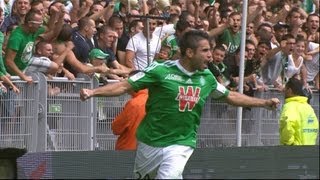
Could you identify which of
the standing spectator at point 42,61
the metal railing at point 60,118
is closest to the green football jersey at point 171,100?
the metal railing at point 60,118

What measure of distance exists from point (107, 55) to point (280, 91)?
303cm

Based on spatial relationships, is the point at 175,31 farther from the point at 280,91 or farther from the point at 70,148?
the point at 70,148

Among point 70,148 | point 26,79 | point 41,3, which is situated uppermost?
point 41,3

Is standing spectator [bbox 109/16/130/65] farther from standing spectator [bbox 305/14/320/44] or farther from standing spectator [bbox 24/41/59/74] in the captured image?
standing spectator [bbox 305/14/320/44]

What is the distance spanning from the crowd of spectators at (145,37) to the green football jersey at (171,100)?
3.59 m

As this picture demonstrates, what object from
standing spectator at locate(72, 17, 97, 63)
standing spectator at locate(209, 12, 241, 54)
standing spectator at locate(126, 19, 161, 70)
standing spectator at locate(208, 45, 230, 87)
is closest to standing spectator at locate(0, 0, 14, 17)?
standing spectator at locate(72, 17, 97, 63)

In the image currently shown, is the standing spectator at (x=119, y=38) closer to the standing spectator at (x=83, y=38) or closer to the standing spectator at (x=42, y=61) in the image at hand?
the standing spectator at (x=83, y=38)

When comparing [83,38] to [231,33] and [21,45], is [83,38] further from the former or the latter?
[231,33]

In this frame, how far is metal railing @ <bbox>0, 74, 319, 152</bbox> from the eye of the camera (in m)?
13.5

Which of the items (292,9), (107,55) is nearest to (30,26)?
(107,55)

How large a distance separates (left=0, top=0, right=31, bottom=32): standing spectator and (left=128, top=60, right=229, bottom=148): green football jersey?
476 centimetres

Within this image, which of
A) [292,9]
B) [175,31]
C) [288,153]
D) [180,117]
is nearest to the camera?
[180,117]

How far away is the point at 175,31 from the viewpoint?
16.1 metres

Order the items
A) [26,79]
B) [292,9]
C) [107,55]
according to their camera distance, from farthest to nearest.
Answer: [292,9]
[107,55]
[26,79]
